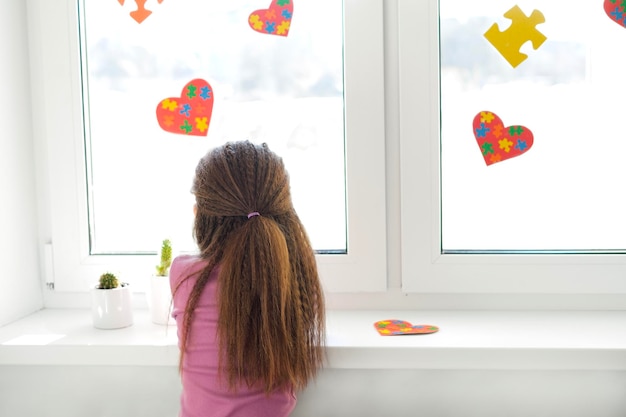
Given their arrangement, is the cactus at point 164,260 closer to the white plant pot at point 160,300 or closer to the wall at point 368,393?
the white plant pot at point 160,300

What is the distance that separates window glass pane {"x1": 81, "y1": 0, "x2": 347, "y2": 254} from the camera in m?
1.33

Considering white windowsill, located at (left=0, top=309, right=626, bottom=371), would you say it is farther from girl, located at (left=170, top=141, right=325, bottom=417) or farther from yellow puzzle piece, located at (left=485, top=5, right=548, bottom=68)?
yellow puzzle piece, located at (left=485, top=5, right=548, bottom=68)

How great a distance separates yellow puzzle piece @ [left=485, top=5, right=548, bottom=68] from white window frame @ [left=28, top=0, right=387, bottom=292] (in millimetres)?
243

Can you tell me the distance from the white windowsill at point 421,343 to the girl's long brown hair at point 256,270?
0.32ft

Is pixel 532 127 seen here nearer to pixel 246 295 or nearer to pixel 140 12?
pixel 246 295

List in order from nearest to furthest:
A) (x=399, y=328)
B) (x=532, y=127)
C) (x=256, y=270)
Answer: (x=256, y=270), (x=399, y=328), (x=532, y=127)

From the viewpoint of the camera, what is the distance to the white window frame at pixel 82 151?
1297mm

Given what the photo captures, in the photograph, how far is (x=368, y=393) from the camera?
1.19 metres

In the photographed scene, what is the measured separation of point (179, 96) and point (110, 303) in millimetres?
470

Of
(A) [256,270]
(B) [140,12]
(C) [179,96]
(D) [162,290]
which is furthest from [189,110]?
(A) [256,270]

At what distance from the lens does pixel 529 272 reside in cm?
130

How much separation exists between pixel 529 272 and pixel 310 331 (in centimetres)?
52

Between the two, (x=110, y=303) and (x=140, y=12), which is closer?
(x=110, y=303)

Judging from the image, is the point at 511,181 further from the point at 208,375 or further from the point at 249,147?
the point at 208,375
